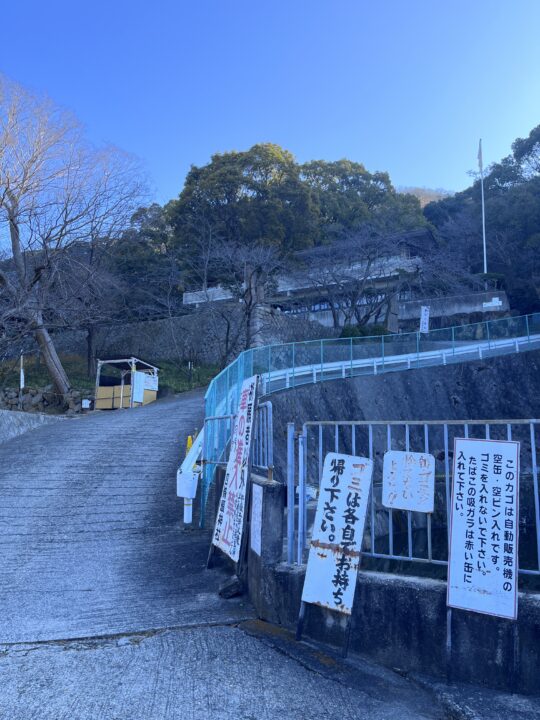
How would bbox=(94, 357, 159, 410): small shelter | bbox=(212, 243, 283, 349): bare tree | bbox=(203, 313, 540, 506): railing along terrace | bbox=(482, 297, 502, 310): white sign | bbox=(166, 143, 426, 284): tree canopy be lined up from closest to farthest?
bbox=(203, 313, 540, 506): railing along terrace < bbox=(94, 357, 159, 410): small shelter < bbox=(212, 243, 283, 349): bare tree < bbox=(166, 143, 426, 284): tree canopy < bbox=(482, 297, 502, 310): white sign

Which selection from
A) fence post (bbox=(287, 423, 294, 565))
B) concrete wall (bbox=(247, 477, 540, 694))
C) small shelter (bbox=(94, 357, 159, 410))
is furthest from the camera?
small shelter (bbox=(94, 357, 159, 410))

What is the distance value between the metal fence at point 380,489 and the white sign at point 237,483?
0.51 m

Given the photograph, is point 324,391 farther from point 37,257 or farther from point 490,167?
point 490,167

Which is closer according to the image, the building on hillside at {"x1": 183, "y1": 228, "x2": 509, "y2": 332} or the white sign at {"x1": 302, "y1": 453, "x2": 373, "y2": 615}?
the white sign at {"x1": 302, "y1": 453, "x2": 373, "y2": 615}

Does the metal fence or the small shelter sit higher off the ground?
the small shelter

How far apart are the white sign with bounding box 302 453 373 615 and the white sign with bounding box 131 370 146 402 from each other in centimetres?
1849

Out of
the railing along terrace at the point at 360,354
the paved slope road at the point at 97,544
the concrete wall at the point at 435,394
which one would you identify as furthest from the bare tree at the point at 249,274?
the paved slope road at the point at 97,544

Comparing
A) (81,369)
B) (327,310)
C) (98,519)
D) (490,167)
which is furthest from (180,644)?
(490,167)

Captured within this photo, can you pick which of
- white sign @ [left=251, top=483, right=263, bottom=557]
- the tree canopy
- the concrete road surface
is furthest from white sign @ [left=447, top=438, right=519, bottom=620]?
the tree canopy

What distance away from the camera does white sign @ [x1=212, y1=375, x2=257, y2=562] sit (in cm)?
543

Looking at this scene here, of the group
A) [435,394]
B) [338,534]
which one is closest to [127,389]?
[435,394]

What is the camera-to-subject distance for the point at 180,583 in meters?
5.86

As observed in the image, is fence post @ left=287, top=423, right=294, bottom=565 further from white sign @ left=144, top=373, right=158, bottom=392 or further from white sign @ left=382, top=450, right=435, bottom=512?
white sign @ left=144, top=373, right=158, bottom=392

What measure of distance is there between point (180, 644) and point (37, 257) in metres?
18.8
